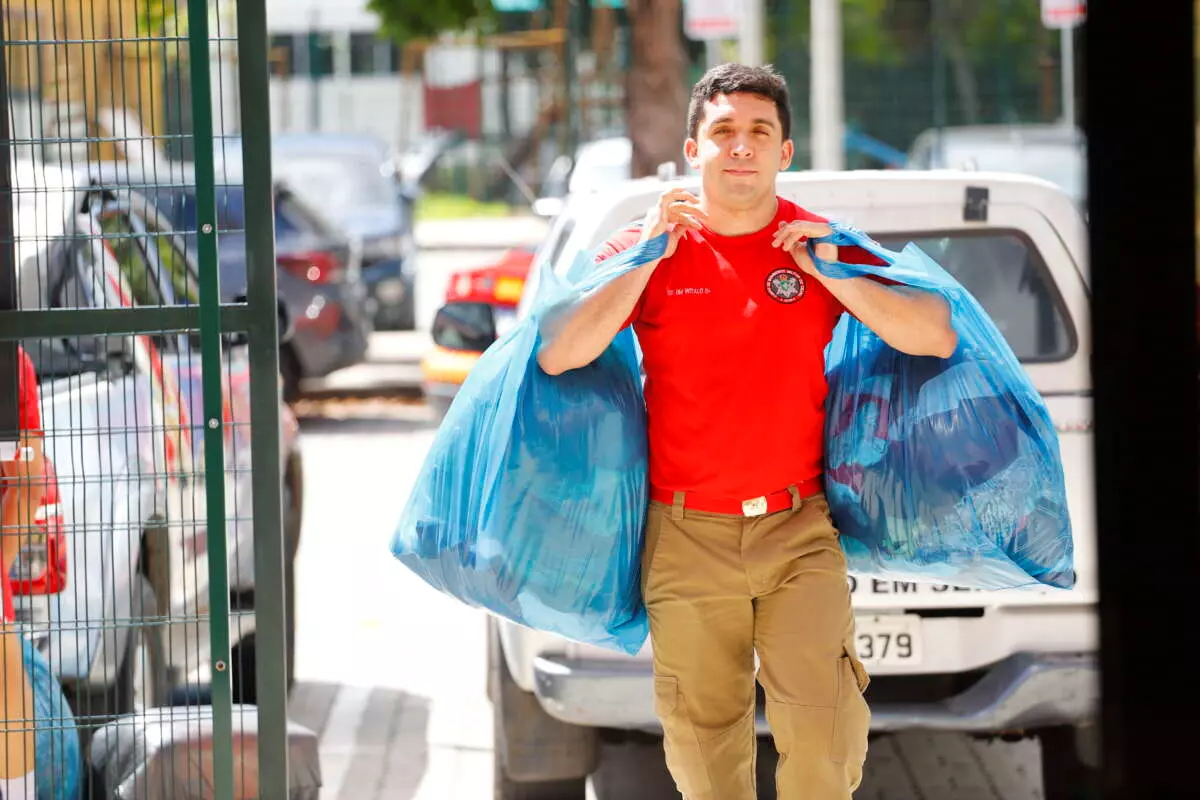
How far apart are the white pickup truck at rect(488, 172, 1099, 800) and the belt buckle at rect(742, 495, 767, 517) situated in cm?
97

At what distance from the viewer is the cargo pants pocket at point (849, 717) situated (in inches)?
151

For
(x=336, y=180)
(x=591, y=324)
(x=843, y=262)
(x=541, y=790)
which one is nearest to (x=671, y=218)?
(x=591, y=324)

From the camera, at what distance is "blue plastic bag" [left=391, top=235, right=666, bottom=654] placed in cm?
396

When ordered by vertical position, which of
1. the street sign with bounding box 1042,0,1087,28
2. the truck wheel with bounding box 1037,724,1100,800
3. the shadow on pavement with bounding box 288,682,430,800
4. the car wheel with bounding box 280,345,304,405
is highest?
the street sign with bounding box 1042,0,1087,28

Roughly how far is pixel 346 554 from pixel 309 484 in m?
2.24

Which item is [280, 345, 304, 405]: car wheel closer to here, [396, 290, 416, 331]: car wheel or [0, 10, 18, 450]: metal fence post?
[396, 290, 416, 331]: car wheel

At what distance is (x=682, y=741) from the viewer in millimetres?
3900

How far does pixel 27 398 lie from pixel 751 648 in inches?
72.2

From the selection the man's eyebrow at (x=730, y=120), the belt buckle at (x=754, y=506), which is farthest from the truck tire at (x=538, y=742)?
the man's eyebrow at (x=730, y=120)

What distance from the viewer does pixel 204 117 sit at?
413 cm

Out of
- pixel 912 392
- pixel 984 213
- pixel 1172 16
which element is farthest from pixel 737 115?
pixel 1172 16

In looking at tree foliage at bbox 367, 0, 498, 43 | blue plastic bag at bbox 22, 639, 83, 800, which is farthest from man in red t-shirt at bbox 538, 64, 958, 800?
tree foliage at bbox 367, 0, 498, 43

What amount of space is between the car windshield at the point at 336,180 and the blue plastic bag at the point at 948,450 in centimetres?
1325

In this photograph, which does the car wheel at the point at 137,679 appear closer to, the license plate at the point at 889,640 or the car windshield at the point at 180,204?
the car windshield at the point at 180,204
